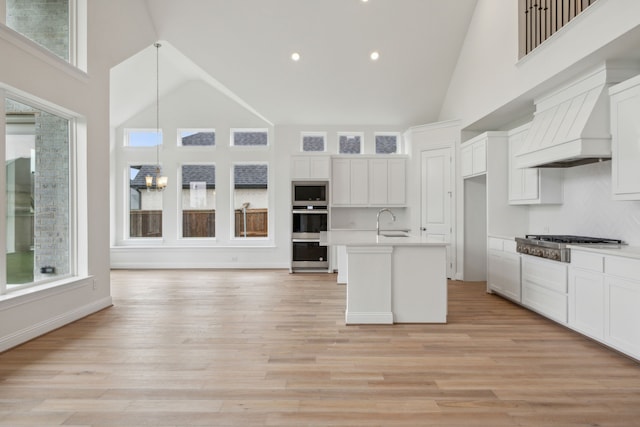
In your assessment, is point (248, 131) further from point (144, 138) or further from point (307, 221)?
point (307, 221)

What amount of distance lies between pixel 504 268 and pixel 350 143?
4117 mm

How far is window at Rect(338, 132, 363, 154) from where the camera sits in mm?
7914

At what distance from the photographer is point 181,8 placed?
5.56m

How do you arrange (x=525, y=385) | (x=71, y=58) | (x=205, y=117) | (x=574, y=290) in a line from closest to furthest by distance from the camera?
(x=525, y=385) < (x=574, y=290) < (x=71, y=58) < (x=205, y=117)

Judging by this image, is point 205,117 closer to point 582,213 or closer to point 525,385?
point 582,213

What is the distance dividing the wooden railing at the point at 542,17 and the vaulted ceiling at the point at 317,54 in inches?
53.4

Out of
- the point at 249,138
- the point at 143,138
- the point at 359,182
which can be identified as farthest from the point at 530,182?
the point at 143,138

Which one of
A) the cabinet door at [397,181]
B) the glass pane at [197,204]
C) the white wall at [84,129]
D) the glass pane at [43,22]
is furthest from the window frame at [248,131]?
the glass pane at [43,22]

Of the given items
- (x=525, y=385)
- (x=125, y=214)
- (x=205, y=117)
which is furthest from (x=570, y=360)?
(x=125, y=214)

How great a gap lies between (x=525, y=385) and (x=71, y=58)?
5.27 meters

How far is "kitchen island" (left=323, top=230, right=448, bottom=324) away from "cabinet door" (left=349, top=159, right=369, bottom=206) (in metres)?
3.54

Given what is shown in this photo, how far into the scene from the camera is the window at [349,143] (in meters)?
7.91

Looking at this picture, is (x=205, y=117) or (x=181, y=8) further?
(x=205, y=117)

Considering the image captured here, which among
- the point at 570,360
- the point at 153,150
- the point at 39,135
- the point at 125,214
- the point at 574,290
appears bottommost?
the point at 570,360
